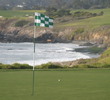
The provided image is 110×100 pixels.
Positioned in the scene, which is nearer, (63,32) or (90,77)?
(90,77)

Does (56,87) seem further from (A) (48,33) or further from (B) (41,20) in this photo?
(A) (48,33)

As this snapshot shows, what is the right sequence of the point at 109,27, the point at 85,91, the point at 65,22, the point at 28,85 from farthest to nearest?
the point at 65,22 < the point at 109,27 < the point at 28,85 < the point at 85,91

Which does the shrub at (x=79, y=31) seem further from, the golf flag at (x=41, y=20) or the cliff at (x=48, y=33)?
the golf flag at (x=41, y=20)

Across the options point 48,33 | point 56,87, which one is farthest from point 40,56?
point 48,33

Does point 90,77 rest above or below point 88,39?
below

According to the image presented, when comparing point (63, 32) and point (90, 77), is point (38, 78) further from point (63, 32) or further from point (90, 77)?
point (63, 32)

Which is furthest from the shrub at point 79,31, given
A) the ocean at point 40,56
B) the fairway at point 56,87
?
the fairway at point 56,87

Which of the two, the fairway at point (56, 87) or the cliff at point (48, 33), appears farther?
the cliff at point (48, 33)

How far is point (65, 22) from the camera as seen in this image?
151500mm

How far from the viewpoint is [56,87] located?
17938 mm

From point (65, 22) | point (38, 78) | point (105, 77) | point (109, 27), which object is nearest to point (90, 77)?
point (105, 77)

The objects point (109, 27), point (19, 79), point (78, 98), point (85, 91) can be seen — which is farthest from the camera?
point (109, 27)

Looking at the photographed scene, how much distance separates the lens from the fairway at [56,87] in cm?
1573

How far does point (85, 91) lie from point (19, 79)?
4556 mm
